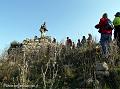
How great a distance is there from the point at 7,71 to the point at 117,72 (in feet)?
14.2

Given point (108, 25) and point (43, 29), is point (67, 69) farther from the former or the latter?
point (43, 29)

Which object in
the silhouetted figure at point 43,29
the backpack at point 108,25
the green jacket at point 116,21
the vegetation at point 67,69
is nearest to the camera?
the vegetation at point 67,69

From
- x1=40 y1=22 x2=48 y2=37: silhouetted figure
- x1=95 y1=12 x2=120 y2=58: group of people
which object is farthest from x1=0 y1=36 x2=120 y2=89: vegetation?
x1=40 y1=22 x2=48 y2=37: silhouetted figure

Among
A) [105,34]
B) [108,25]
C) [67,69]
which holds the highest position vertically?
[108,25]

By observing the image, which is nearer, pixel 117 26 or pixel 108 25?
pixel 108 25

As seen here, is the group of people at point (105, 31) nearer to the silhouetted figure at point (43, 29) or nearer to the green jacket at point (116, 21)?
the green jacket at point (116, 21)

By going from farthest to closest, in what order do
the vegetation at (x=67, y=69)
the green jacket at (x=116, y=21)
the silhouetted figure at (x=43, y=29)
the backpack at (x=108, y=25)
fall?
the silhouetted figure at (x=43, y=29), the green jacket at (x=116, y=21), the backpack at (x=108, y=25), the vegetation at (x=67, y=69)

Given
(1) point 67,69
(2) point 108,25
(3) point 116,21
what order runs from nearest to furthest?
(2) point 108,25 < (3) point 116,21 < (1) point 67,69

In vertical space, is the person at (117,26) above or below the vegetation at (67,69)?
above

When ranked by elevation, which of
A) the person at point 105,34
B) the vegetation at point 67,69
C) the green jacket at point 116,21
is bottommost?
the vegetation at point 67,69

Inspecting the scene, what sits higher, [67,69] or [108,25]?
[108,25]

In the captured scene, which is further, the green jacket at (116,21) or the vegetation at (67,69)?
the green jacket at (116,21)

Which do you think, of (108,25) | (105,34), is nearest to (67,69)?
(105,34)

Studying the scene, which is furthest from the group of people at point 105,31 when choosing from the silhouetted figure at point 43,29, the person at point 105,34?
the silhouetted figure at point 43,29
